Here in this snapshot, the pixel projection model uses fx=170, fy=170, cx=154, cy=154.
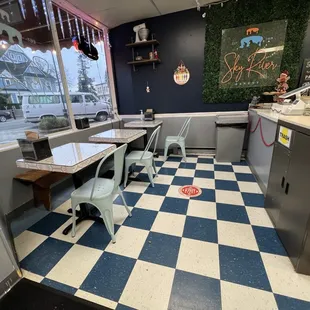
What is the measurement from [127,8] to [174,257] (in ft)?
12.5

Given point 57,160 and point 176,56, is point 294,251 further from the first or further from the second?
point 176,56

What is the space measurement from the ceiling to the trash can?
2.08 m

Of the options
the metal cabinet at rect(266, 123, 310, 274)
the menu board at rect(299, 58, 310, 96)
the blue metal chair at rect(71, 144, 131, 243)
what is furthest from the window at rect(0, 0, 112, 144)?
the menu board at rect(299, 58, 310, 96)

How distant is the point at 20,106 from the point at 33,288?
6.77 feet

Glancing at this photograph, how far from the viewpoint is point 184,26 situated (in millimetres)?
3309

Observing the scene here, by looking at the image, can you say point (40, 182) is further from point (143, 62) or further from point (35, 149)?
point (143, 62)

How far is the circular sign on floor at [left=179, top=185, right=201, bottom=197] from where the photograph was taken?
2301 mm

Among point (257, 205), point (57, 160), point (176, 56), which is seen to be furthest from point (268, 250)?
point (176, 56)

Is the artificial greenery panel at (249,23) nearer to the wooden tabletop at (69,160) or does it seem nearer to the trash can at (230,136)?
the trash can at (230,136)

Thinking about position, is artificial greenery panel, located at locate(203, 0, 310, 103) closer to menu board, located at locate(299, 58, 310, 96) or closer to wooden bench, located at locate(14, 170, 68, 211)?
menu board, located at locate(299, 58, 310, 96)

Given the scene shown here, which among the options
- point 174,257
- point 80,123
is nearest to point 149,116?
point 80,123

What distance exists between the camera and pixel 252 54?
3100 millimetres

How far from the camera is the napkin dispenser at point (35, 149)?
1485mm

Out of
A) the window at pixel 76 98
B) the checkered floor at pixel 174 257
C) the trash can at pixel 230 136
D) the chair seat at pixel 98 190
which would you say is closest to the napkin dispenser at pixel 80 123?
the window at pixel 76 98
